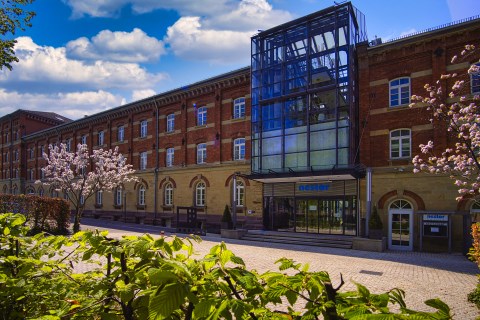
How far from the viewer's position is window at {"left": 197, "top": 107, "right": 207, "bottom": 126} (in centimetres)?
2944

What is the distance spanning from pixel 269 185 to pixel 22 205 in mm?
15879

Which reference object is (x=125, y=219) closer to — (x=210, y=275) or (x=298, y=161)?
(x=298, y=161)

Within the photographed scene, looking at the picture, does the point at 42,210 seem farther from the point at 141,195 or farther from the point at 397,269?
the point at 397,269

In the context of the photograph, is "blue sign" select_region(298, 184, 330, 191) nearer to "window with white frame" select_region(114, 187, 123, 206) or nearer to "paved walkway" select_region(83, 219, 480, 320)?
"paved walkway" select_region(83, 219, 480, 320)

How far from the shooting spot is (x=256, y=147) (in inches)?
967

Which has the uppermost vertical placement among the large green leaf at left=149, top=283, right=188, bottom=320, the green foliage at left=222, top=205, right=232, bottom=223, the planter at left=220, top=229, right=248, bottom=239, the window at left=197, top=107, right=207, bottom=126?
the window at left=197, top=107, right=207, bottom=126

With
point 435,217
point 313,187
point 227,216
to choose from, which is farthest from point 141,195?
point 435,217

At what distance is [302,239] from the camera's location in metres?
21.3

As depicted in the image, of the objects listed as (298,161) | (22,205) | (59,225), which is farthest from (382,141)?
(22,205)

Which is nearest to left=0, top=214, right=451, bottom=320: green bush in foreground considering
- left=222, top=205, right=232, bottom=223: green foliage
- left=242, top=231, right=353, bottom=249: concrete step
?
left=242, top=231, right=353, bottom=249: concrete step

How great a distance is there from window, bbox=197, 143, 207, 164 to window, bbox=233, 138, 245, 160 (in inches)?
127

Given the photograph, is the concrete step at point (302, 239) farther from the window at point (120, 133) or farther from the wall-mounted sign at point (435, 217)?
the window at point (120, 133)

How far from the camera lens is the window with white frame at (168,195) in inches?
1240

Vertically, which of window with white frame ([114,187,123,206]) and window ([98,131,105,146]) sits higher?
window ([98,131,105,146])
